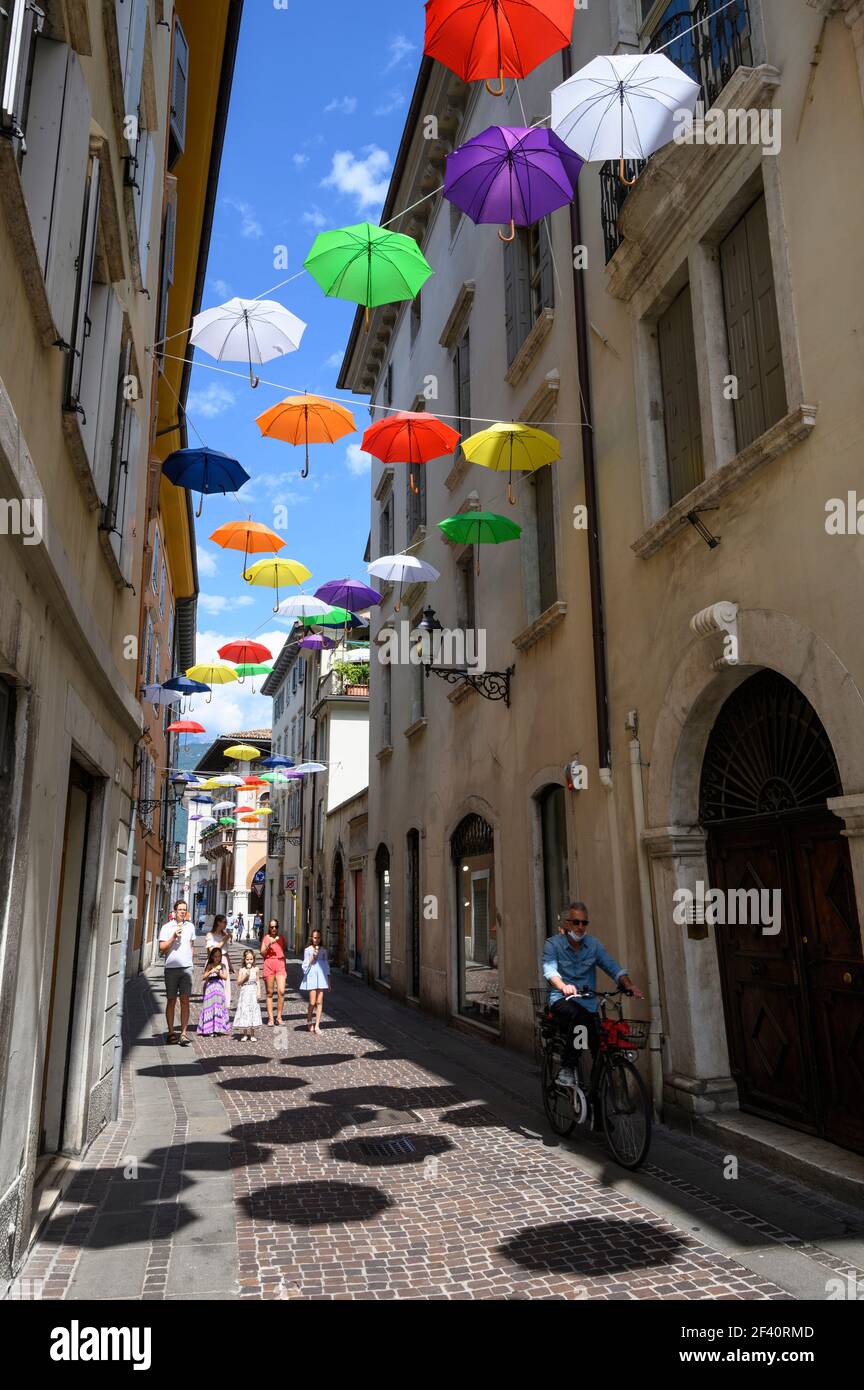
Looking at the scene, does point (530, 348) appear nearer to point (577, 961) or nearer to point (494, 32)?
point (494, 32)

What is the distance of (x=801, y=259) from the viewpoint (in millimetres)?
6316

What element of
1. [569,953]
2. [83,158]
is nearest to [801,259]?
[83,158]

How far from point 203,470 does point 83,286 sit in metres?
5.01

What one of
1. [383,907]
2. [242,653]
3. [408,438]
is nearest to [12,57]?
[408,438]

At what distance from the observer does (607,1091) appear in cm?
682

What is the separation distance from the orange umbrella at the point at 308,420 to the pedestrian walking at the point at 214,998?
7896mm

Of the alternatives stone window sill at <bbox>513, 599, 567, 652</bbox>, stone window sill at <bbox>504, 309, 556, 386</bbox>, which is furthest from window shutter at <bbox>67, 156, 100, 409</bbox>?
stone window sill at <bbox>504, 309, 556, 386</bbox>

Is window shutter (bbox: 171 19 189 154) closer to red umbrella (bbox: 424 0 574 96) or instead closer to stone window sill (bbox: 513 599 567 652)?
red umbrella (bbox: 424 0 574 96)

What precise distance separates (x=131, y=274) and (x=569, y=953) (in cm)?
697

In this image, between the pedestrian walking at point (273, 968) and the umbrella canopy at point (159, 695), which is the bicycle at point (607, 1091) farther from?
the umbrella canopy at point (159, 695)

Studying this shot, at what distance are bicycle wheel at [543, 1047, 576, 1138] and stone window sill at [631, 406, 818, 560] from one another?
4.45 metres

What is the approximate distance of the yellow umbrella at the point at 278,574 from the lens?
14.4 metres

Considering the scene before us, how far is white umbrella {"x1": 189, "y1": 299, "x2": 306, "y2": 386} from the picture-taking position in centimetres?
873

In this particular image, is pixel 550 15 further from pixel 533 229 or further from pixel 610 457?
pixel 533 229
